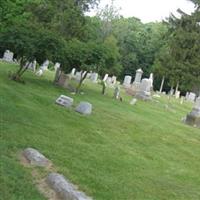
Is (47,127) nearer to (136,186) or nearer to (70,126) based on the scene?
(70,126)

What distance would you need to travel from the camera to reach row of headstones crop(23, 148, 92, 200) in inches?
328

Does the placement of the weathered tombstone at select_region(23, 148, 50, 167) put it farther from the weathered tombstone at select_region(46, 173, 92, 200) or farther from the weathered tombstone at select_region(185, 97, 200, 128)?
the weathered tombstone at select_region(185, 97, 200, 128)

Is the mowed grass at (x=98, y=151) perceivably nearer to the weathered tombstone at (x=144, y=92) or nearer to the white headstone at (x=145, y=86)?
the weathered tombstone at (x=144, y=92)

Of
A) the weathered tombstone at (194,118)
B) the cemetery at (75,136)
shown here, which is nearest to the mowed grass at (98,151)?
the cemetery at (75,136)

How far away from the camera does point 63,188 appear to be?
337 inches

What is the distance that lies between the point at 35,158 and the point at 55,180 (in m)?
1.44

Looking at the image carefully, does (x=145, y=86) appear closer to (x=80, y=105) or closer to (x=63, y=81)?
(x=63, y=81)

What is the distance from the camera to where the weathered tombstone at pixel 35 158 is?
10.2 meters

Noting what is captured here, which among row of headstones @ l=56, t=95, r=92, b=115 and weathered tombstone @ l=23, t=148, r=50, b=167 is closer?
weathered tombstone @ l=23, t=148, r=50, b=167

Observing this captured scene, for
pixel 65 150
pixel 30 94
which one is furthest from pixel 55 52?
pixel 65 150

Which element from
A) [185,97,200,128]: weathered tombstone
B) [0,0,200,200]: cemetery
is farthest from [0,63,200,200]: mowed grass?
[185,97,200,128]: weathered tombstone

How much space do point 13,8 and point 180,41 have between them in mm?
20049

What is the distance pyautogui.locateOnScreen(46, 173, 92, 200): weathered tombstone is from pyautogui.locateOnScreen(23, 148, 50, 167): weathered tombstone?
0.93m

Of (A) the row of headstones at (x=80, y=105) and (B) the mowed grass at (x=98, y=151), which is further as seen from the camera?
(A) the row of headstones at (x=80, y=105)
